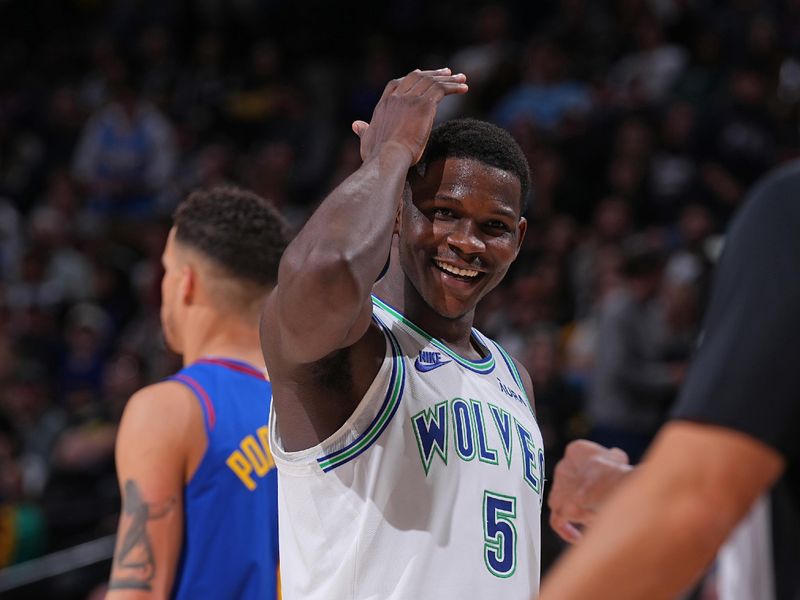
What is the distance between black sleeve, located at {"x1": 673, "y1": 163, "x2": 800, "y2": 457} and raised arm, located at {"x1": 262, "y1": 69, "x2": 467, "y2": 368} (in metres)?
1.21

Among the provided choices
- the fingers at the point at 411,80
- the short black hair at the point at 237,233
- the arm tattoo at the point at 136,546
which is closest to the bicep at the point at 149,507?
the arm tattoo at the point at 136,546

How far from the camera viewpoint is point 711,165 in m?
9.66

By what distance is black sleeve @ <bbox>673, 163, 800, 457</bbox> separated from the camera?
3.98 feet

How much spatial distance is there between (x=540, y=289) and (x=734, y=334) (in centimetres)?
787

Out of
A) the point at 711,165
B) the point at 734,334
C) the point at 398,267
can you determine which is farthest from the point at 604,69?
the point at 734,334

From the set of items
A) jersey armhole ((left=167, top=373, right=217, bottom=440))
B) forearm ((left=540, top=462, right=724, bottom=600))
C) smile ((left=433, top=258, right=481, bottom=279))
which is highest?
forearm ((left=540, top=462, right=724, bottom=600))

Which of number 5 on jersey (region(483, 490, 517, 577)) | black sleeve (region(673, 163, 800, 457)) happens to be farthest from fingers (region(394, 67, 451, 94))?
black sleeve (region(673, 163, 800, 457))

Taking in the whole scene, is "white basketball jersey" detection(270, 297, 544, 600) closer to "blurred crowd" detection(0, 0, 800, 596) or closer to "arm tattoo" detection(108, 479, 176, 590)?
"arm tattoo" detection(108, 479, 176, 590)

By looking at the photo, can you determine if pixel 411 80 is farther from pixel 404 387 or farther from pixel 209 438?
pixel 209 438

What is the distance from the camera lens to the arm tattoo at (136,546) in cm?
344

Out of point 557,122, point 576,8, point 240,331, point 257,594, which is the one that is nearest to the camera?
point 257,594

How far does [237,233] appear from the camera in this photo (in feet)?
12.8

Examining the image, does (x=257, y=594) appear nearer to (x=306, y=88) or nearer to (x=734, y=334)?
(x=734, y=334)

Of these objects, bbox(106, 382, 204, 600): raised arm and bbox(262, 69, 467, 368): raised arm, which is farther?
bbox(106, 382, 204, 600): raised arm
